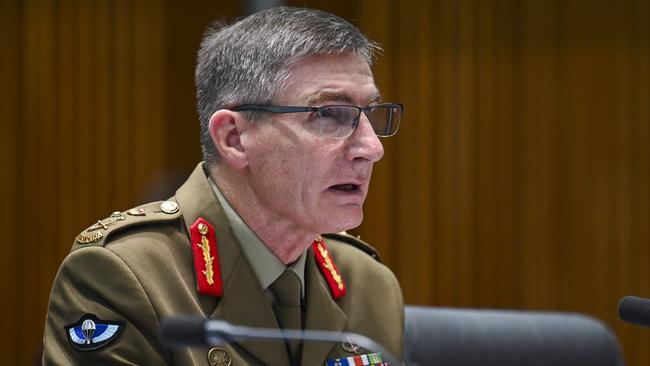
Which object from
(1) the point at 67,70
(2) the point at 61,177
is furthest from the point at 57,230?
(1) the point at 67,70

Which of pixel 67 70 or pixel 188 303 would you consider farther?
pixel 67 70

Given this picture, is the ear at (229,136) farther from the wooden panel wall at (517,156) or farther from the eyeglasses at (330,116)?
the wooden panel wall at (517,156)

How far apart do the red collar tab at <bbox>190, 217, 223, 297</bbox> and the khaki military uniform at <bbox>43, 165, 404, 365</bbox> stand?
0.01m

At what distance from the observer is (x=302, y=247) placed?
2.02 metres

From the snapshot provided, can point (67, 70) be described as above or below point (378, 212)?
above

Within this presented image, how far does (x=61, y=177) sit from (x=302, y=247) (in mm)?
2175

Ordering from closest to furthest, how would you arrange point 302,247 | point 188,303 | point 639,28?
1. point 188,303
2. point 302,247
3. point 639,28

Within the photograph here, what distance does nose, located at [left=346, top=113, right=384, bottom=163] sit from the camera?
1.92 metres

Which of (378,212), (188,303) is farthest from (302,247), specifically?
(378,212)

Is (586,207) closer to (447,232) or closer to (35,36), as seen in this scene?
(447,232)

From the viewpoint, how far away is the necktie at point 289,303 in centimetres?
194

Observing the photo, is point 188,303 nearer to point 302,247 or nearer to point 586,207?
point 302,247

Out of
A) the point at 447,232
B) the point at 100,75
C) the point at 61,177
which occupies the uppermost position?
the point at 100,75

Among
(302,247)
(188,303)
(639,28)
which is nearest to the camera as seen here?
(188,303)
